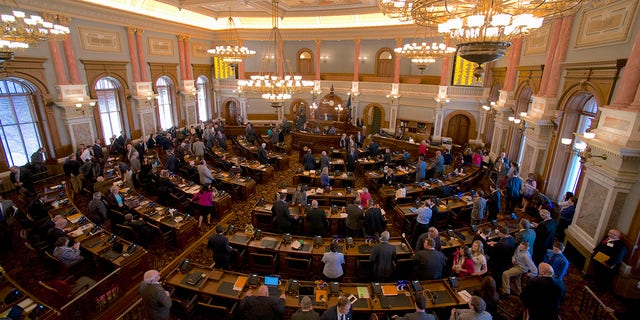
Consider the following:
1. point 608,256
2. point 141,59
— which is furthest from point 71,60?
point 608,256

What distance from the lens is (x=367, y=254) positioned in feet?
21.7

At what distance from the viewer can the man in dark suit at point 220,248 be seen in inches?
252

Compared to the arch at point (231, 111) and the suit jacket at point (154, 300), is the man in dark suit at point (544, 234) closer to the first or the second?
the suit jacket at point (154, 300)

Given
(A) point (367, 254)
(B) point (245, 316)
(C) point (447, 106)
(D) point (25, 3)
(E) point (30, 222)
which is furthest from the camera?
(C) point (447, 106)

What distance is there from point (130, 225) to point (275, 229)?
376 cm

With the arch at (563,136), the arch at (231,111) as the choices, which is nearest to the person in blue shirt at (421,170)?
the arch at (563,136)

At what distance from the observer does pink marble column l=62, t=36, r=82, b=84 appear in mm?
13008

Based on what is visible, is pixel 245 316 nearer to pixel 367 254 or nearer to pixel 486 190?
pixel 367 254

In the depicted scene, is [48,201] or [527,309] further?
[48,201]

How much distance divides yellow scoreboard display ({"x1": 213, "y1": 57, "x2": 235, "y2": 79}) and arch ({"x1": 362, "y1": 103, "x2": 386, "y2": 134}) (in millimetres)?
11620

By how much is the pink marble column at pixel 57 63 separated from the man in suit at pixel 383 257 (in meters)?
15.0

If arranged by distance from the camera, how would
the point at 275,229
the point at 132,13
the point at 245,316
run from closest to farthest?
1. the point at 245,316
2. the point at 275,229
3. the point at 132,13

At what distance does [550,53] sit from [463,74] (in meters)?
8.69

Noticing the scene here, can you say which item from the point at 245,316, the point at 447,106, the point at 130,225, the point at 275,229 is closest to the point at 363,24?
the point at 447,106
